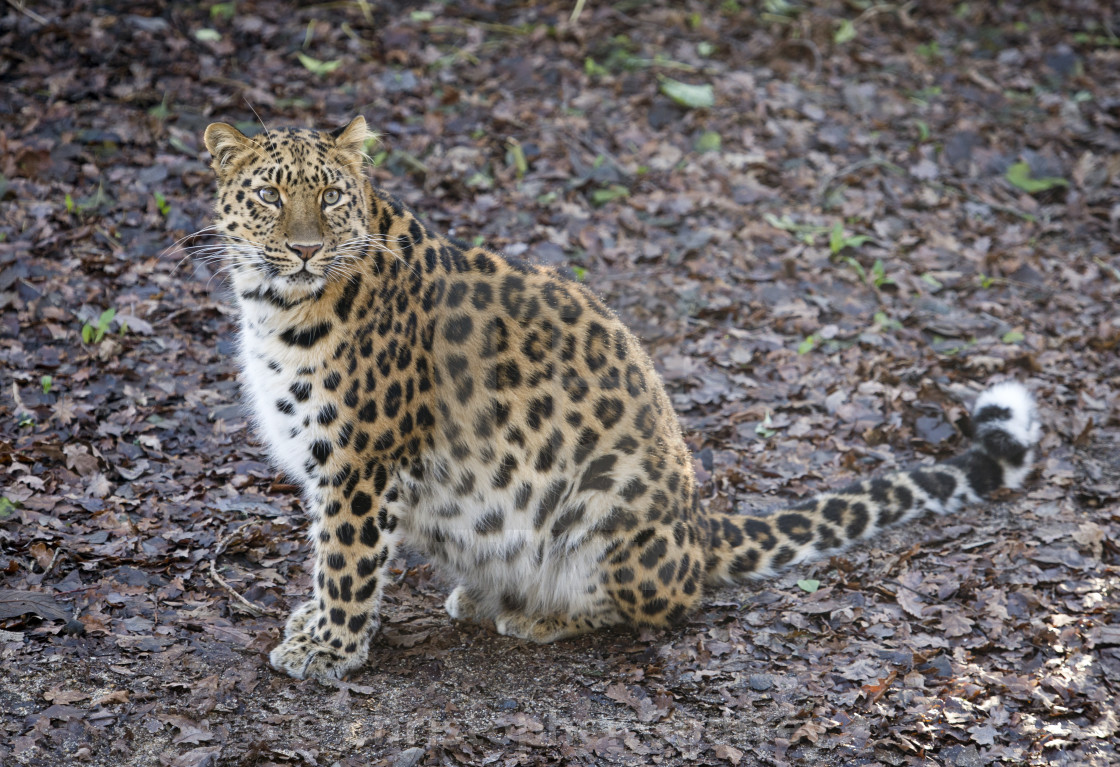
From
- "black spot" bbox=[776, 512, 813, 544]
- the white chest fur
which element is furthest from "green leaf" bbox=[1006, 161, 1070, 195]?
the white chest fur

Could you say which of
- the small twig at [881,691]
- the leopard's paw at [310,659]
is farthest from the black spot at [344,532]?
the small twig at [881,691]

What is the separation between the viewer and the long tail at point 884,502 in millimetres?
6570

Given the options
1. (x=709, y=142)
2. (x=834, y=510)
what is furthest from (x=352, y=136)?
(x=709, y=142)

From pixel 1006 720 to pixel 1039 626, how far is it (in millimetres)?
954

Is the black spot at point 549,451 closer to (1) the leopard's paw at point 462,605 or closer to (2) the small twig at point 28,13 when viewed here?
(1) the leopard's paw at point 462,605

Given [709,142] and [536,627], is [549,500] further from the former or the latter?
[709,142]

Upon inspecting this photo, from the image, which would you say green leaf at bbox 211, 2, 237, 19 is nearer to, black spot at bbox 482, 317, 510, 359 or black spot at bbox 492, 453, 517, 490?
black spot at bbox 482, 317, 510, 359

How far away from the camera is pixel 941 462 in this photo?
7.26m

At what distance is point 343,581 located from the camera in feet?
18.2

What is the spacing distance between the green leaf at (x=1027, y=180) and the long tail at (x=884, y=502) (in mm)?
5488

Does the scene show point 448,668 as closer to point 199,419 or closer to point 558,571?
point 558,571

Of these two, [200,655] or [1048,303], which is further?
[1048,303]

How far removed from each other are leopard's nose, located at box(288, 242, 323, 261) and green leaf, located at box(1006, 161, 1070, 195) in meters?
9.43

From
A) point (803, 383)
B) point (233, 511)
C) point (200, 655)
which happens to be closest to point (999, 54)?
point (803, 383)
